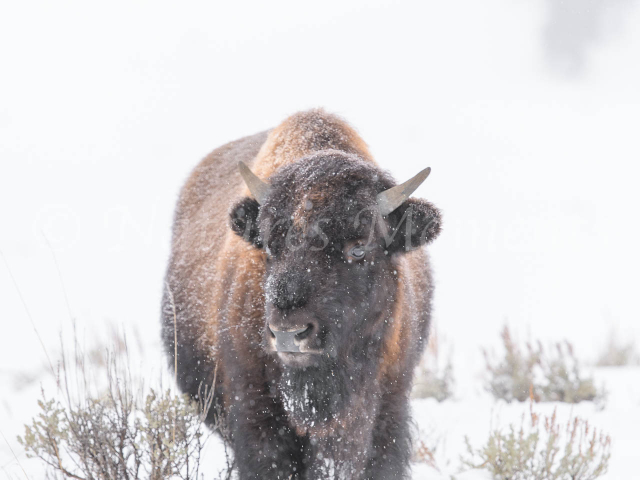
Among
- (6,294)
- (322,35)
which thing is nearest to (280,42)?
(322,35)

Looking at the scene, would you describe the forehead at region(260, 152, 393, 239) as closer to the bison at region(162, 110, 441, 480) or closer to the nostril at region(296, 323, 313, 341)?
the bison at region(162, 110, 441, 480)

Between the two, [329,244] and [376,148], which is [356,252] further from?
[376,148]

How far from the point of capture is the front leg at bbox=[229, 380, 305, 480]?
279 cm

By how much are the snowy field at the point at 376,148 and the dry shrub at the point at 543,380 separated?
0.23m

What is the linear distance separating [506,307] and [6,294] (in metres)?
19.8

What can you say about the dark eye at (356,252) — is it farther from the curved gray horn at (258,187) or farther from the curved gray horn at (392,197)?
the curved gray horn at (258,187)

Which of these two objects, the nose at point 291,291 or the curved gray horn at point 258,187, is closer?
the nose at point 291,291

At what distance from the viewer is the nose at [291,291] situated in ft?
7.73

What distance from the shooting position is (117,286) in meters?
22.4

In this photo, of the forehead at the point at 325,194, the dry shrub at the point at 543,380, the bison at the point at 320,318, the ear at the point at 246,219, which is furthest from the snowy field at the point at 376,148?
the forehead at the point at 325,194

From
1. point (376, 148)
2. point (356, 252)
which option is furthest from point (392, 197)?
point (376, 148)

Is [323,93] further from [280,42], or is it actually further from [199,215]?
[199,215]

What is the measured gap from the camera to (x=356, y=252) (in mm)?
2672

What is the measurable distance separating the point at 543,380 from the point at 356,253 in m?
Result: 4.87
